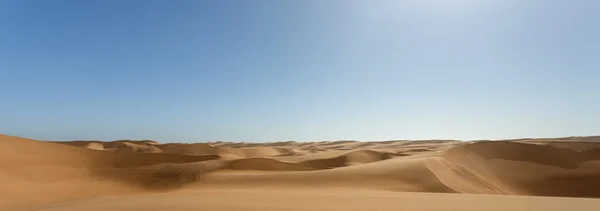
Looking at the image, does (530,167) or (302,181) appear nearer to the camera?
(302,181)

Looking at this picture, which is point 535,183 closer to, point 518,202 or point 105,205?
point 518,202

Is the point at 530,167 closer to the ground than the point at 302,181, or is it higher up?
closer to the ground

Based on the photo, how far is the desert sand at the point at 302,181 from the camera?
512cm

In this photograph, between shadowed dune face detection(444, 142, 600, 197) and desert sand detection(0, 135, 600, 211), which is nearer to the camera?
desert sand detection(0, 135, 600, 211)

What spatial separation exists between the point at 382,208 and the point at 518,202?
2.18 m

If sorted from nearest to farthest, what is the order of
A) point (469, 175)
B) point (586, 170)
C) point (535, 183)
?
1. point (469, 175)
2. point (535, 183)
3. point (586, 170)

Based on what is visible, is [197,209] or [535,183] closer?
[197,209]

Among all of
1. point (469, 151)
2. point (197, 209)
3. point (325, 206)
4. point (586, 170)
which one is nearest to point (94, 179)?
point (197, 209)

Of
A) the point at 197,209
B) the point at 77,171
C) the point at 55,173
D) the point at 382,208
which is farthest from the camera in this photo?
the point at 77,171

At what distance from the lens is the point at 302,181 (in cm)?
864

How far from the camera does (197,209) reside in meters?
4.35

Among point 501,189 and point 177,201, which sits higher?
point 177,201

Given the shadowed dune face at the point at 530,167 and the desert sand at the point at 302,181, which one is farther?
the shadowed dune face at the point at 530,167

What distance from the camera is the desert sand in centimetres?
512
